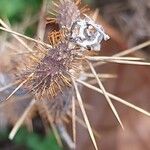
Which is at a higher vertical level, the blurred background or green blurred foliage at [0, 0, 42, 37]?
green blurred foliage at [0, 0, 42, 37]

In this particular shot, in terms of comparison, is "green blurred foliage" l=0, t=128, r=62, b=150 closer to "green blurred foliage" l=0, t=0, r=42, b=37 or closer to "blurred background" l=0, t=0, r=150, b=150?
"blurred background" l=0, t=0, r=150, b=150

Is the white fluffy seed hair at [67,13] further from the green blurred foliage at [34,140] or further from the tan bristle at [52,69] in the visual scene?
the green blurred foliage at [34,140]

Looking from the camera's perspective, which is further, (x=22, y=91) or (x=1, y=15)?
(x=1, y=15)

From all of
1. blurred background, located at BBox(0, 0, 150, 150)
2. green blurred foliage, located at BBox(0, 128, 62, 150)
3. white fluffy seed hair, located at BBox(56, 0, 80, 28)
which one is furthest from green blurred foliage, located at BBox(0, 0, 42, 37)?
white fluffy seed hair, located at BBox(56, 0, 80, 28)

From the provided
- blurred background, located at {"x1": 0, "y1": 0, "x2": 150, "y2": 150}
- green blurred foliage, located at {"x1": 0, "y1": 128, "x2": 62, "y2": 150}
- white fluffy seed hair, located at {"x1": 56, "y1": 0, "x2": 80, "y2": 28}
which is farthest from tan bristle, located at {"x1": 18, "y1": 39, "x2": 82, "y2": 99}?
green blurred foliage, located at {"x1": 0, "y1": 128, "x2": 62, "y2": 150}

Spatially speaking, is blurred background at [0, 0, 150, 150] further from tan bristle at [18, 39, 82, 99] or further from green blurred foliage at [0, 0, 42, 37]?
tan bristle at [18, 39, 82, 99]

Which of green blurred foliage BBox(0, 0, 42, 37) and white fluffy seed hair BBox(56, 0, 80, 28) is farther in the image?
green blurred foliage BBox(0, 0, 42, 37)

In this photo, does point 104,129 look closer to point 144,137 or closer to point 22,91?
point 144,137

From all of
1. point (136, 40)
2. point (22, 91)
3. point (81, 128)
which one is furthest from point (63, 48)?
point (136, 40)

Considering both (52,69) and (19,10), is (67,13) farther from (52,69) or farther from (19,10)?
(19,10)

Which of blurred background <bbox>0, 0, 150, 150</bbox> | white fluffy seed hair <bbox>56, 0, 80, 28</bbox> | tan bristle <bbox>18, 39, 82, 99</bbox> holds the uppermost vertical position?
white fluffy seed hair <bbox>56, 0, 80, 28</bbox>

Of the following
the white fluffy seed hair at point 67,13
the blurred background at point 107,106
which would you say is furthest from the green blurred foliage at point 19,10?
the white fluffy seed hair at point 67,13
